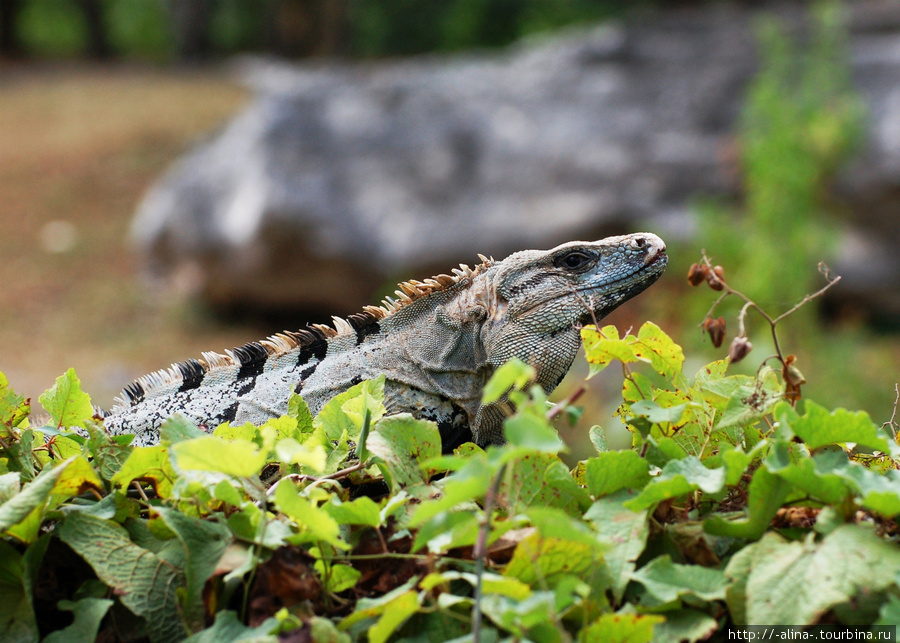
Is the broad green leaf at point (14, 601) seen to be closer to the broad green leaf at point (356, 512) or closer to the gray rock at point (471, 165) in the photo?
the broad green leaf at point (356, 512)

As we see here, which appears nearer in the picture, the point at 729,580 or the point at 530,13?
the point at 729,580

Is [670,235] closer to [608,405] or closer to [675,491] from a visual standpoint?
[608,405]

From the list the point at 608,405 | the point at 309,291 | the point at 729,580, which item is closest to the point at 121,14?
the point at 309,291

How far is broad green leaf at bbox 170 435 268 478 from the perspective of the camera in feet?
4.39

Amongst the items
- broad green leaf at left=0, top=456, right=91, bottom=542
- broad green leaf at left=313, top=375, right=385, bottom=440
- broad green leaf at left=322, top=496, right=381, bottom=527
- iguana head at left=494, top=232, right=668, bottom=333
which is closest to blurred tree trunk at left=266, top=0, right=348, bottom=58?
iguana head at left=494, top=232, right=668, bottom=333

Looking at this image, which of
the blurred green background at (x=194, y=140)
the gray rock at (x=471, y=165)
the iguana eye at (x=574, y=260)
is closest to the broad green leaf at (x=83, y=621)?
the iguana eye at (x=574, y=260)

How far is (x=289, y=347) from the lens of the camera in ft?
9.04

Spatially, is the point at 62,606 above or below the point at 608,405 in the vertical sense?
above

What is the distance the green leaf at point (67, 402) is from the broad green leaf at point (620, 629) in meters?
1.16

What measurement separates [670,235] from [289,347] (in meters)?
6.36

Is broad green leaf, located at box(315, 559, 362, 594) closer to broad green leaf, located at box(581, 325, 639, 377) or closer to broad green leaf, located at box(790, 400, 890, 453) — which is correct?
broad green leaf, located at box(581, 325, 639, 377)

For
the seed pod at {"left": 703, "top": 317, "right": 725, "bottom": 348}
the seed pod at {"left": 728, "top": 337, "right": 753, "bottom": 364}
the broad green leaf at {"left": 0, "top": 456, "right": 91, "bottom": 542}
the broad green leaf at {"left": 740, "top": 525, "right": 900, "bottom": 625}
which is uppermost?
the seed pod at {"left": 728, "top": 337, "right": 753, "bottom": 364}

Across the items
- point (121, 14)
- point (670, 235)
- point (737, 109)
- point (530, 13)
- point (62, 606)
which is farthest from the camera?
point (121, 14)

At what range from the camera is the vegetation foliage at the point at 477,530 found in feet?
4.26
